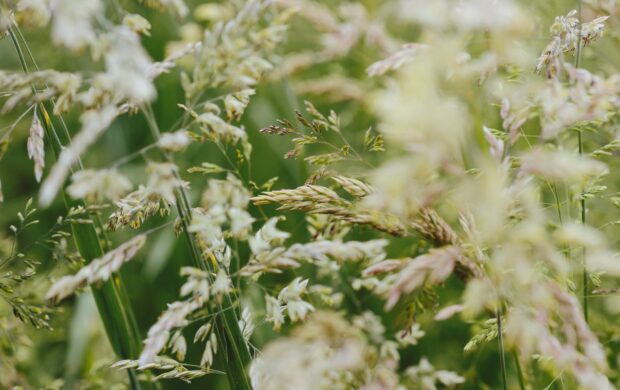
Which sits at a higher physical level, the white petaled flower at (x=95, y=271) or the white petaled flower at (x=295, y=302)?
the white petaled flower at (x=95, y=271)

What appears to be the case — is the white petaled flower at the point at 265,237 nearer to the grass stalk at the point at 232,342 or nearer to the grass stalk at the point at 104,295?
the grass stalk at the point at 232,342

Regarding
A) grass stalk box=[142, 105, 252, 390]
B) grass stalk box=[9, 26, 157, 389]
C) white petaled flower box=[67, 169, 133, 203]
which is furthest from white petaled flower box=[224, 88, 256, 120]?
grass stalk box=[9, 26, 157, 389]

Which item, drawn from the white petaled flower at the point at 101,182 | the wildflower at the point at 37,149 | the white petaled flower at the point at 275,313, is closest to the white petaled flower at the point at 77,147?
the white petaled flower at the point at 101,182

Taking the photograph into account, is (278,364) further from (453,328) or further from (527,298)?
(453,328)

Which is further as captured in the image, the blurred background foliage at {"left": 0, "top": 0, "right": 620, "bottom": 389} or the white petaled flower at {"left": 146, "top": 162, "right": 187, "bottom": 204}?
the blurred background foliage at {"left": 0, "top": 0, "right": 620, "bottom": 389}

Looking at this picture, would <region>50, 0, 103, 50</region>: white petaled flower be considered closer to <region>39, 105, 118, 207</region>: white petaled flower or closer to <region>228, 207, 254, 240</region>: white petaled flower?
<region>39, 105, 118, 207</region>: white petaled flower

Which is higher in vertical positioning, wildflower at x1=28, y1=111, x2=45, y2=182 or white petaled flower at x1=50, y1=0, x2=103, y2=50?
white petaled flower at x1=50, y1=0, x2=103, y2=50

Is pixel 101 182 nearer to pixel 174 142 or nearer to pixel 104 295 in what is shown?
pixel 174 142

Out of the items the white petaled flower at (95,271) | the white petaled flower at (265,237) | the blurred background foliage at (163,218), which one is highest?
the white petaled flower at (95,271)

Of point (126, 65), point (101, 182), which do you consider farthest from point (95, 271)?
point (126, 65)
